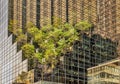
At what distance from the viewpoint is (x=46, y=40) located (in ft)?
341

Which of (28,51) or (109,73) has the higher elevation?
(28,51)

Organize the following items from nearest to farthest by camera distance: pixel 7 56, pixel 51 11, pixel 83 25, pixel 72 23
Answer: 1. pixel 7 56
2. pixel 83 25
3. pixel 51 11
4. pixel 72 23

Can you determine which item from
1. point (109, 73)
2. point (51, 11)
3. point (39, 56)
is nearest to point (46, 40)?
point (39, 56)

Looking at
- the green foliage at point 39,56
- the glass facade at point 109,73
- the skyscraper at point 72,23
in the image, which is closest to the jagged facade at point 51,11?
the skyscraper at point 72,23

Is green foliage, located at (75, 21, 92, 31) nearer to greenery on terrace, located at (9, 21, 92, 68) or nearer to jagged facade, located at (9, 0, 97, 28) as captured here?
greenery on terrace, located at (9, 21, 92, 68)

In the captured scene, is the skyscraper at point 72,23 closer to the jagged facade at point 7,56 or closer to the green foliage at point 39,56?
the jagged facade at point 7,56

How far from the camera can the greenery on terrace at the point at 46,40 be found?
320ft

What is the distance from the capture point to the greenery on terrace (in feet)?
320

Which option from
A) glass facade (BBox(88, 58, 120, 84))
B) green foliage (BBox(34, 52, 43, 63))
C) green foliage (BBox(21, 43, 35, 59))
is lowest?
glass facade (BBox(88, 58, 120, 84))

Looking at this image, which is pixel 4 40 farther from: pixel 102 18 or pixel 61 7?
pixel 102 18

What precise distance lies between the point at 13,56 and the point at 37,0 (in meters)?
24.2

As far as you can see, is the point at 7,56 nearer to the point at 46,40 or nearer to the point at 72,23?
the point at 46,40

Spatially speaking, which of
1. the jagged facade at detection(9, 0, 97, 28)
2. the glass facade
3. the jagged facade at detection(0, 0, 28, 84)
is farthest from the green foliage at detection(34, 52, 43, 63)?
the glass facade

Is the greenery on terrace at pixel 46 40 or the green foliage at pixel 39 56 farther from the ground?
the greenery on terrace at pixel 46 40
